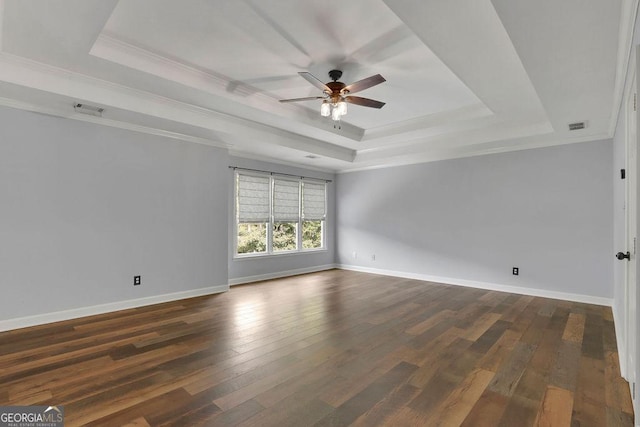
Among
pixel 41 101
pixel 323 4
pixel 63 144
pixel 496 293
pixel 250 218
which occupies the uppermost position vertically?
pixel 323 4

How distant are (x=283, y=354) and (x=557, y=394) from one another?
201 cm

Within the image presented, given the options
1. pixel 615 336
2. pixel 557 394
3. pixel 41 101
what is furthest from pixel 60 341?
pixel 615 336

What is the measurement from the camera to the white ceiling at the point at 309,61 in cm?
207

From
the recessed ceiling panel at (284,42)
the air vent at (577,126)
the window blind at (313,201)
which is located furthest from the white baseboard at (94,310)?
the air vent at (577,126)

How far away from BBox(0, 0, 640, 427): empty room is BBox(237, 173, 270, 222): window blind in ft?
0.14

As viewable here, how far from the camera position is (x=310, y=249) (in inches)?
280

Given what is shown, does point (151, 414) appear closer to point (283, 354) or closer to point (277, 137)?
point (283, 354)

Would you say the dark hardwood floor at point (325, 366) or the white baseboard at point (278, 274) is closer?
the dark hardwood floor at point (325, 366)

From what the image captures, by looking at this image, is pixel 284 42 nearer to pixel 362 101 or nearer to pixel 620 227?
pixel 362 101

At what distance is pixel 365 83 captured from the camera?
2883 mm

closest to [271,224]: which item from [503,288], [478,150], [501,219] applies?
[478,150]

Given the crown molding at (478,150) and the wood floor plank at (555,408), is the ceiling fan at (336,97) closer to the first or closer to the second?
the crown molding at (478,150)

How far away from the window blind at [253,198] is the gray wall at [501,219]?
223 centimetres

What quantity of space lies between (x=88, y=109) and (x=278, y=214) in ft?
11.8
